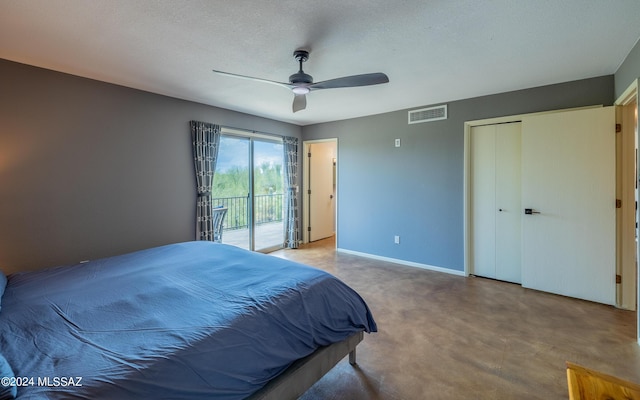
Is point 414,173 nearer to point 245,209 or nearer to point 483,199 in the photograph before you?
point 483,199

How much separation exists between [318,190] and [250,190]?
5.85ft

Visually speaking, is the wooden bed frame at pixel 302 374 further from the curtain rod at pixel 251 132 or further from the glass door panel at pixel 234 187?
the curtain rod at pixel 251 132

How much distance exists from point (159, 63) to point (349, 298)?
2728 mm

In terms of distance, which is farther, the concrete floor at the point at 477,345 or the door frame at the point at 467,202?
the door frame at the point at 467,202

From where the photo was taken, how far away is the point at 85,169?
3041 mm

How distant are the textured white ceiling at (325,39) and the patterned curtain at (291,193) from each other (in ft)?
7.11

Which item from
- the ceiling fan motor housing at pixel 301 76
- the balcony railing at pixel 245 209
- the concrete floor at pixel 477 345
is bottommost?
the concrete floor at pixel 477 345

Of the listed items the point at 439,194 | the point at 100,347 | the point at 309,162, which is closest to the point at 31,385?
the point at 100,347

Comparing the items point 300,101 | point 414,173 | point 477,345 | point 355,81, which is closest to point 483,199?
point 414,173

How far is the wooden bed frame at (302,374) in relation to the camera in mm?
1430

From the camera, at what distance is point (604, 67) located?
2867 millimetres

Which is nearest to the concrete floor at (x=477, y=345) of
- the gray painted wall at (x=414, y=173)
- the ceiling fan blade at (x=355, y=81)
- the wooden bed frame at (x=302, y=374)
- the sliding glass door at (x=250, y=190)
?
the wooden bed frame at (x=302, y=374)

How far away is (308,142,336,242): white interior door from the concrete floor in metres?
2.71

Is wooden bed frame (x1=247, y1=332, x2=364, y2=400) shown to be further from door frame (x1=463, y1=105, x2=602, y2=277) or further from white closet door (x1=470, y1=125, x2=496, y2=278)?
white closet door (x1=470, y1=125, x2=496, y2=278)
